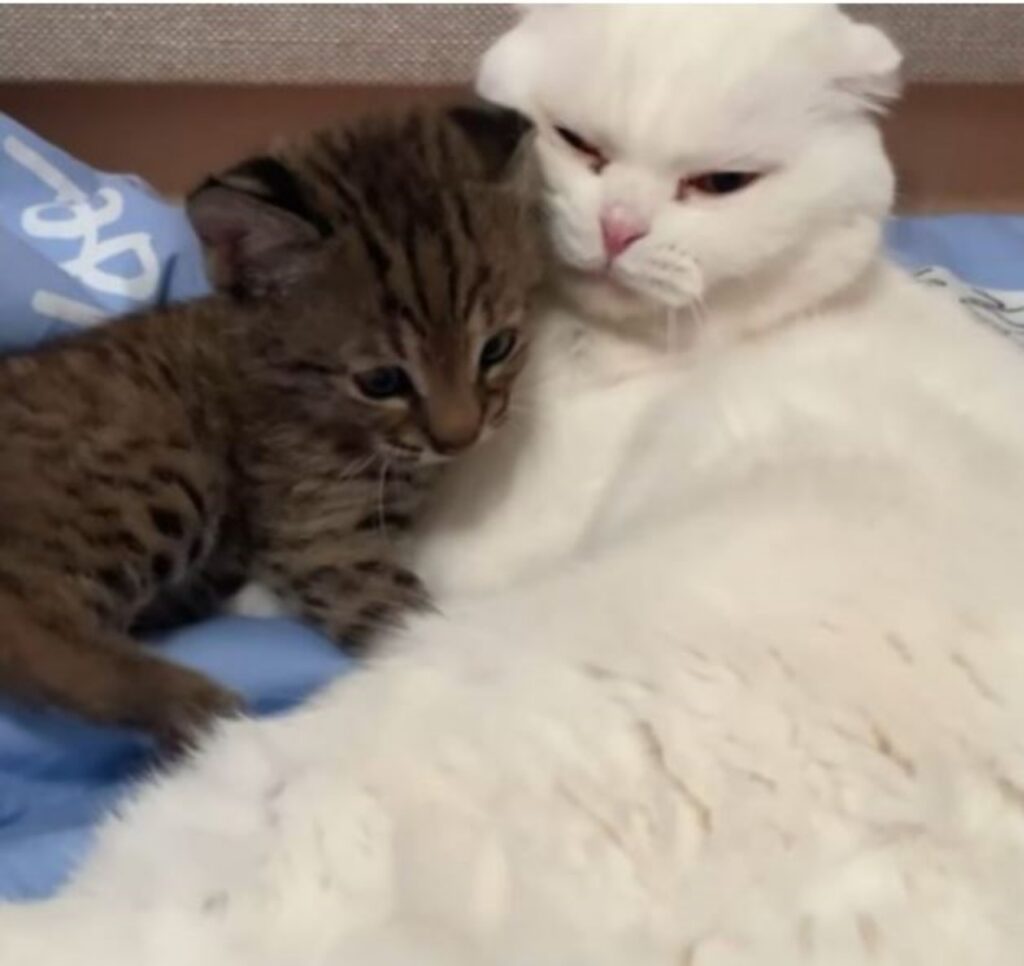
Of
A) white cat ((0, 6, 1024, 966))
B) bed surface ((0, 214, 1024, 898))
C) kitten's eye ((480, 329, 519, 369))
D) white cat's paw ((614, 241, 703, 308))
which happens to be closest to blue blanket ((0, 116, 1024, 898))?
bed surface ((0, 214, 1024, 898))

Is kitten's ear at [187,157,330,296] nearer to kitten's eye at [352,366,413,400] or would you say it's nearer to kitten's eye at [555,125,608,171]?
kitten's eye at [352,366,413,400]

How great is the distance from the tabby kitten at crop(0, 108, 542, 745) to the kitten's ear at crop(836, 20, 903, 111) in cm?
25

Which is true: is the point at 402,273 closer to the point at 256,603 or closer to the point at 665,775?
the point at 256,603

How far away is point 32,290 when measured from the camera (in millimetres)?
1463

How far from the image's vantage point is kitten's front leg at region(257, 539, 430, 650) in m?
1.27

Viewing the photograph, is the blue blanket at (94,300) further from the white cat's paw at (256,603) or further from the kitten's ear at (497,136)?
the kitten's ear at (497,136)

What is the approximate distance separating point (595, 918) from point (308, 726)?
9.1 inches

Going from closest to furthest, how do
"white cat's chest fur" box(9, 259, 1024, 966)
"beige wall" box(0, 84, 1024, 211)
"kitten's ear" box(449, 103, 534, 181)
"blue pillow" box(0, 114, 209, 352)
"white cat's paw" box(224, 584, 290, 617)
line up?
"white cat's chest fur" box(9, 259, 1024, 966)
"kitten's ear" box(449, 103, 534, 181)
"white cat's paw" box(224, 584, 290, 617)
"blue pillow" box(0, 114, 209, 352)
"beige wall" box(0, 84, 1024, 211)

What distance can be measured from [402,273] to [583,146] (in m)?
0.17

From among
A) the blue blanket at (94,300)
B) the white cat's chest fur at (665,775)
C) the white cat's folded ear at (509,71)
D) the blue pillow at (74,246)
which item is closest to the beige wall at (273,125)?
the blue blanket at (94,300)

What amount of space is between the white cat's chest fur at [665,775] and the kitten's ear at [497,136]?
0.30m

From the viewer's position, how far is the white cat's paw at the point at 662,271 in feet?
3.92

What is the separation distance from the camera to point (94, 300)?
4.95 feet

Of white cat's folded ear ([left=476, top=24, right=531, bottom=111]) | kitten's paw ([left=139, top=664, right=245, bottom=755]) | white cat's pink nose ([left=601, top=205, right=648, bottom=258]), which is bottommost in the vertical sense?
kitten's paw ([left=139, top=664, right=245, bottom=755])
